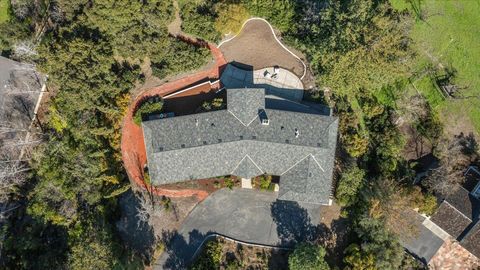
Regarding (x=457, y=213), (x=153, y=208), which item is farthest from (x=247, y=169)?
(x=457, y=213)

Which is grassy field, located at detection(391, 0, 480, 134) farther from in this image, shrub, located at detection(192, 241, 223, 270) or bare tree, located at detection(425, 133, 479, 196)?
shrub, located at detection(192, 241, 223, 270)

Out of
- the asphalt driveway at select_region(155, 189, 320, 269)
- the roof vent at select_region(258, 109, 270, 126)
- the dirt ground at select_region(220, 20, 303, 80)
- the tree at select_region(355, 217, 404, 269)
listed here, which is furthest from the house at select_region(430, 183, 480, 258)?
the dirt ground at select_region(220, 20, 303, 80)

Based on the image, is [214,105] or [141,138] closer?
[214,105]

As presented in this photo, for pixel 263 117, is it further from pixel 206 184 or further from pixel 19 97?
pixel 19 97

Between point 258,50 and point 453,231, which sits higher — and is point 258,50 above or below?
above

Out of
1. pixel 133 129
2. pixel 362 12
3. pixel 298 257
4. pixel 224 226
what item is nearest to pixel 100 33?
pixel 133 129

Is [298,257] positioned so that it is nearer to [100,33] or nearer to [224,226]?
[224,226]

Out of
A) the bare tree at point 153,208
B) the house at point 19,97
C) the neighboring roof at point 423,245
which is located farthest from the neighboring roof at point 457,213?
the house at point 19,97

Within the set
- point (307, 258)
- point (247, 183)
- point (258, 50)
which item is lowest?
point (307, 258)
